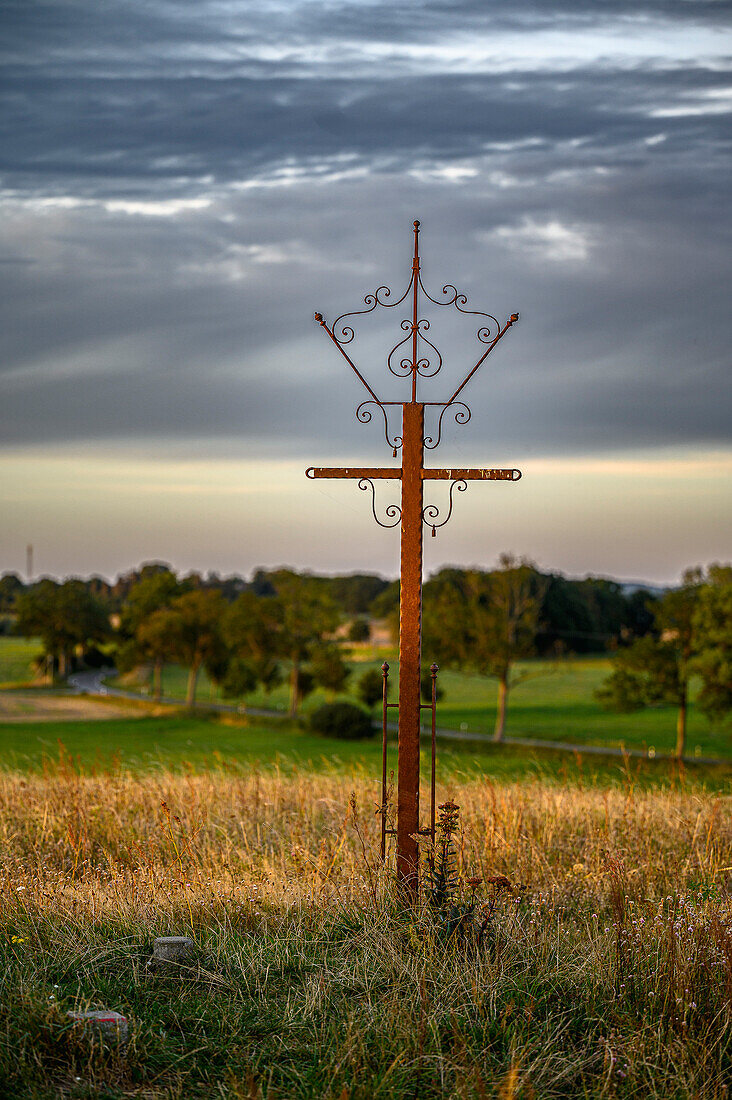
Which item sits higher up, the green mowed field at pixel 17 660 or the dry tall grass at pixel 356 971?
the dry tall grass at pixel 356 971

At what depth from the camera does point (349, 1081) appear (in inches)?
144

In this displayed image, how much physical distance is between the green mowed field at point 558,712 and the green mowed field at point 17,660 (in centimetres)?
680

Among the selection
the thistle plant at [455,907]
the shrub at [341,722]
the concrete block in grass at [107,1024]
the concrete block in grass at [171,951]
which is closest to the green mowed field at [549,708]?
the shrub at [341,722]

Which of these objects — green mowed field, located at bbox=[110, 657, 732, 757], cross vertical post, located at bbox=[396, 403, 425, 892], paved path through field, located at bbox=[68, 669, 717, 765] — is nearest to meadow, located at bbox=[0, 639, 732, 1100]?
cross vertical post, located at bbox=[396, 403, 425, 892]

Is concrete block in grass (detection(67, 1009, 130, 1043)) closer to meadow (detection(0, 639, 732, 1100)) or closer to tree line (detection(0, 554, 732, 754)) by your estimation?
meadow (detection(0, 639, 732, 1100))

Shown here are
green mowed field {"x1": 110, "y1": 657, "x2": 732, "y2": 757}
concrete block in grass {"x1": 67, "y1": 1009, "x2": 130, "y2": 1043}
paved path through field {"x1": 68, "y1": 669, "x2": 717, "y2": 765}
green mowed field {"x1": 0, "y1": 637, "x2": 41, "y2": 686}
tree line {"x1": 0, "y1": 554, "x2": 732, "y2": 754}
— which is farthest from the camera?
green mowed field {"x1": 0, "y1": 637, "x2": 41, "y2": 686}

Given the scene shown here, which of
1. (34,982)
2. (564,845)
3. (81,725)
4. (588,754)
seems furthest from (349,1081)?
(81,725)

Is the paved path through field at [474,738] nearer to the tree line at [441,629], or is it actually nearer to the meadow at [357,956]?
the tree line at [441,629]

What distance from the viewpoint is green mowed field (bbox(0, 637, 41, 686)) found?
5647cm

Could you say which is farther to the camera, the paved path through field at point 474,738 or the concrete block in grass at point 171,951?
the paved path through field at point 474,738

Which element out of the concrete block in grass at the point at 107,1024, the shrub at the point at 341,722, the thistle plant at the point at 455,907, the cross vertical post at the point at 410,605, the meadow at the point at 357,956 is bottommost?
the shrub at the point at 341,722

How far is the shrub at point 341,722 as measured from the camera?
31.6 metres

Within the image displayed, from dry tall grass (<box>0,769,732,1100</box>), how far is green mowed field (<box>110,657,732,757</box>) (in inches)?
706

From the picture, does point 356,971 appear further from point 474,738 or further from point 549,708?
point 549,708
